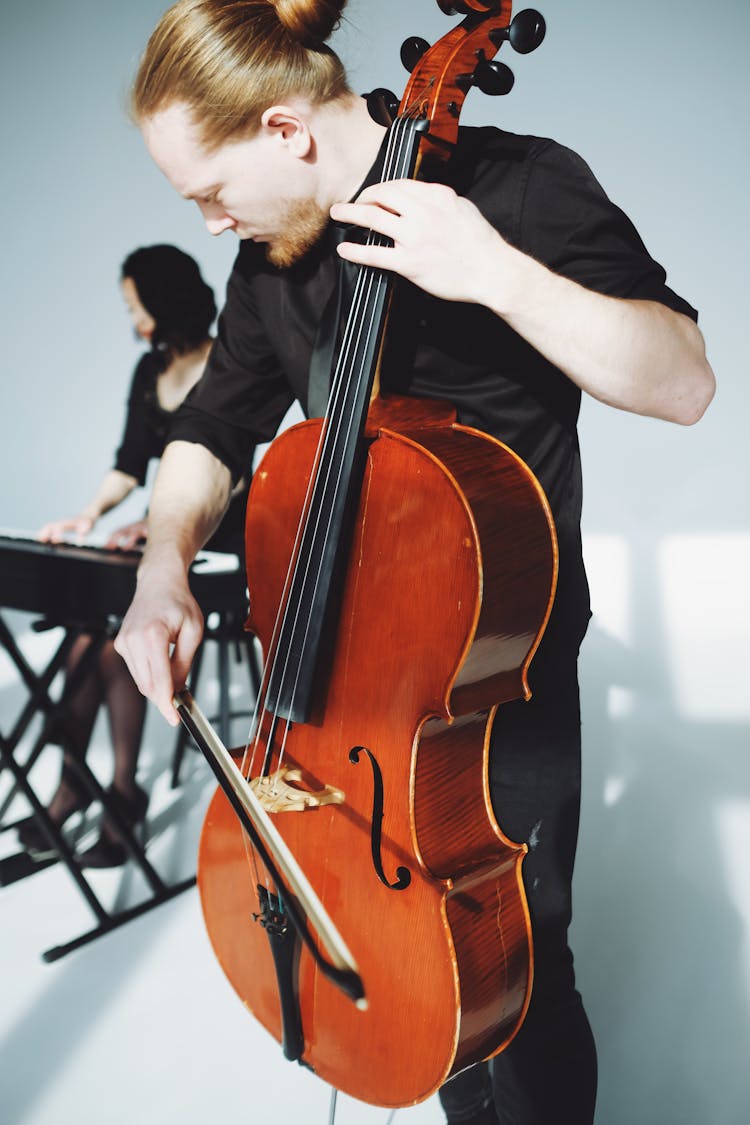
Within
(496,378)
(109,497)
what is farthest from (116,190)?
(496,378)

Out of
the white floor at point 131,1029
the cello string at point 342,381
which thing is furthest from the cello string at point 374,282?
the white floor at point 131,1029

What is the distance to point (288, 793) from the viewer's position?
2.74 feet

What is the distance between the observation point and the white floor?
1312 mm

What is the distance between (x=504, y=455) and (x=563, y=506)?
132mm

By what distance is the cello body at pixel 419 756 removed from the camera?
771 mm

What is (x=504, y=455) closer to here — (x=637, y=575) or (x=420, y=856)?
(x=420, y=856)

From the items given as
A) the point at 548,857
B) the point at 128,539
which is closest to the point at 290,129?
the point at 548,857

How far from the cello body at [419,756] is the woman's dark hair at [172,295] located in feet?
5.86

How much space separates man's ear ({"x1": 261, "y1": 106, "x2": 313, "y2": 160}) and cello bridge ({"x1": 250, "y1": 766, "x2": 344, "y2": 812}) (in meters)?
0.64

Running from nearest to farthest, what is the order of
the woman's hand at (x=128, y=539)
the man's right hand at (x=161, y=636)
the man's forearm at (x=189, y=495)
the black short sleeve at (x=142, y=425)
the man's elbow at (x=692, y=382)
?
the man's elbow at (x=692, y=382) < the man's right hand at (x=161, y=636) < the man's forearm at (x=189, y=495) < the woman's hand at (x=128, y=539) < the black short sleeve at (x=142, y=425)

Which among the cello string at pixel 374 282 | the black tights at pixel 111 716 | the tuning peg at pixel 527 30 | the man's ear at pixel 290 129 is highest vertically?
the tuning peg at pixel 527 30

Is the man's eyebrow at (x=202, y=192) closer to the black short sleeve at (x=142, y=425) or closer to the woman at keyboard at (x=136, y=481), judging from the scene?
the woman at keyboard at (x=136, y=481)

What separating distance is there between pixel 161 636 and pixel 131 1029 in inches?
40.2

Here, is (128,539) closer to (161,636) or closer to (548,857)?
(161,636)
